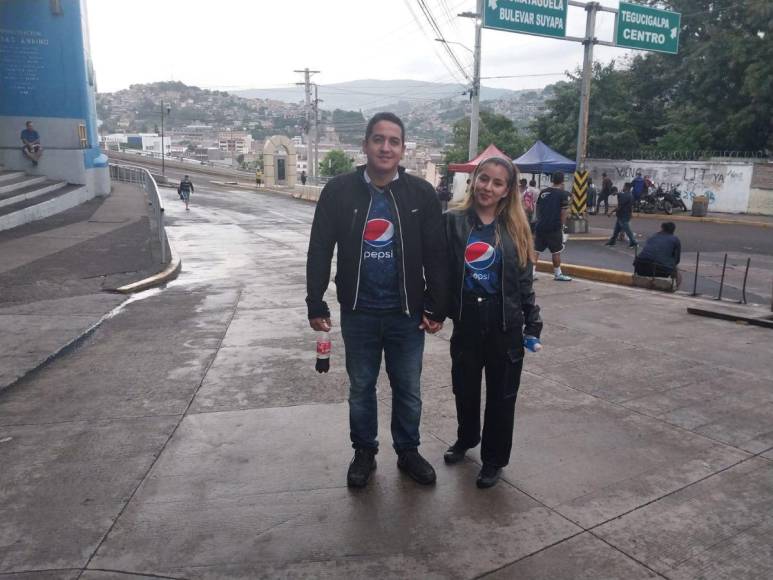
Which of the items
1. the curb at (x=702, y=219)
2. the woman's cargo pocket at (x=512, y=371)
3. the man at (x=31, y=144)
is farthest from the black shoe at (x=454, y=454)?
the curb at (x=702, y=219)

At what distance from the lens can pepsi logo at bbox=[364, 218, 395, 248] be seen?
3402 millimetres

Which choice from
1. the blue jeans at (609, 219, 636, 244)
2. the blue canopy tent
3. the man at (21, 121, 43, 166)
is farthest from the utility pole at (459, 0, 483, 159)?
the man at (21, 121, 43, 166)

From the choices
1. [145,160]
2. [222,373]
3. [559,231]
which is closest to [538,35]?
[559,231]

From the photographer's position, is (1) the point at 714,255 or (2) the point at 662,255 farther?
(1) the point at 714,255

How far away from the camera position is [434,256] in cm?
347

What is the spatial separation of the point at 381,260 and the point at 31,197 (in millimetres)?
15372

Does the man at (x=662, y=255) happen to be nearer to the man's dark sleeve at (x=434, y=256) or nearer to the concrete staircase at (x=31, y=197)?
the man's dark sleeve at (x=434, y=256)

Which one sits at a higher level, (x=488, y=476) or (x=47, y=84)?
(x=47, y=84)

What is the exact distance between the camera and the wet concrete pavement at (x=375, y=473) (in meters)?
2.91

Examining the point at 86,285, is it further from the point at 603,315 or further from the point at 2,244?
the point at 603,315

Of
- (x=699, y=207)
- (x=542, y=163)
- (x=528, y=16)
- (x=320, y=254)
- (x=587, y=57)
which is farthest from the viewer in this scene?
(x=699, y=207)

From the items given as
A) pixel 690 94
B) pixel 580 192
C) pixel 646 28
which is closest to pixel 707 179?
pixel 690 94

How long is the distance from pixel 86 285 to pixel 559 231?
7179 millimetres

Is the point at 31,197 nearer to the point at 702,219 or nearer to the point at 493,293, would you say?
the point at 493,293
